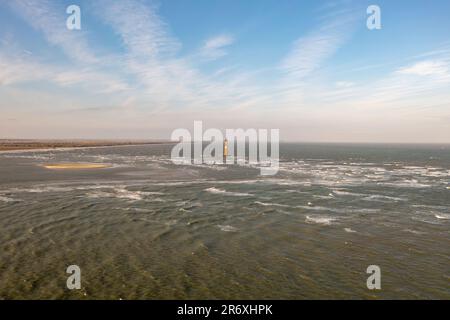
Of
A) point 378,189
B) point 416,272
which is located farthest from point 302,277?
A: point 378,189

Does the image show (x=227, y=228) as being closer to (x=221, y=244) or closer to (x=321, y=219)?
(x=221, y=244)

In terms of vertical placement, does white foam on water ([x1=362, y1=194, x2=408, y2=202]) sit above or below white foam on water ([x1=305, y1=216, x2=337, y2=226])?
above

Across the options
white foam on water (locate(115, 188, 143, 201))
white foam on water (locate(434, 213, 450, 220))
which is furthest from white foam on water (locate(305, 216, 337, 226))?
white foam on water (locate(115, 188, 143, 201))

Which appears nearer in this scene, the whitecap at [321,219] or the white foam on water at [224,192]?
the whitecap at [321,219]

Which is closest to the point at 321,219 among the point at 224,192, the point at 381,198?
the point at 381,198

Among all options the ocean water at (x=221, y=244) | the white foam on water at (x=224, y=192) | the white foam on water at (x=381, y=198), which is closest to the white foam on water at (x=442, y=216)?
the ocean water at (x=221, y=244)

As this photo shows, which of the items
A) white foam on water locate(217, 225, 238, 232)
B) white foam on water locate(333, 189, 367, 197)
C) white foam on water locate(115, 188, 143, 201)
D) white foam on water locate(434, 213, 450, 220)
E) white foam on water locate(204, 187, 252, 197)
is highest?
white foam on water locate(115, 188, 143, 201)

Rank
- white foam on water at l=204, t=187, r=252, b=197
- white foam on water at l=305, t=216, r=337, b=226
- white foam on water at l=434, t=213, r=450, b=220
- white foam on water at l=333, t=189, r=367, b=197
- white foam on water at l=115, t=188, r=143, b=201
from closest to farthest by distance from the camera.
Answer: white foam on water at l=305, t=216, r=337, b=226, white foam on water at l=434, t=213, r=450, b=220, white foam on water at l=115, t=188, r=143, b=201, white foam on water at l=204, t=187, r=252, b=197, white foam on water at l=333, t=189, r=367, b=197

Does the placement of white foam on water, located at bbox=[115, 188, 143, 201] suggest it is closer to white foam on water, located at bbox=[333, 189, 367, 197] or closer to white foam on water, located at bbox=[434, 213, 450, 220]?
white foam on water, located at bbox=[333, 189, 367, 197]

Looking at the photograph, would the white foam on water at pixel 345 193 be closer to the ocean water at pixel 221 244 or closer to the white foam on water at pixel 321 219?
the ocean water at pixel 221 244
